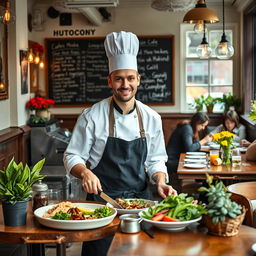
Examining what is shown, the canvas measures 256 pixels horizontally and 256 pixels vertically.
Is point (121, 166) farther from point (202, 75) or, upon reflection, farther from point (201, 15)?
point (202, 75)

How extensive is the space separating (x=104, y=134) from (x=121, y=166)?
0.22 m

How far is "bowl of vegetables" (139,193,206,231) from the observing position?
2.50 meters

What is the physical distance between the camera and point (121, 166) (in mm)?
3346

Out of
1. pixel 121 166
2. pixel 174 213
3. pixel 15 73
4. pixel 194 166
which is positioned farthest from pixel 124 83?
pixel 15 73

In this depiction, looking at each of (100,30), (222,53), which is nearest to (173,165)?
(222,53)

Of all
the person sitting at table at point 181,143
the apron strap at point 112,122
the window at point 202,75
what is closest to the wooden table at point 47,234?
the apron strap at point 112,122

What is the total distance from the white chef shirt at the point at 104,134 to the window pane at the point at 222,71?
20.5 ft

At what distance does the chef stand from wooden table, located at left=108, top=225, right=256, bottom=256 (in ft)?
2.48

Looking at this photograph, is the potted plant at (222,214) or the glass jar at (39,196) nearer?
the potted plant at (222,214)

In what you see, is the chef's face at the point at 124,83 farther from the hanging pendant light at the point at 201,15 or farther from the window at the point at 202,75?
the window at the point at 202,75

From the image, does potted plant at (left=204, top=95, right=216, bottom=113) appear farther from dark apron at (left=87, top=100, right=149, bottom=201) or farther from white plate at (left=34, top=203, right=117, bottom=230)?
white plate at (left=34, top=203, right=117, bottom=230)

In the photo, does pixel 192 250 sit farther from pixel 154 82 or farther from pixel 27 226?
pixel 154 82

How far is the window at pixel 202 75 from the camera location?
9.35 metres

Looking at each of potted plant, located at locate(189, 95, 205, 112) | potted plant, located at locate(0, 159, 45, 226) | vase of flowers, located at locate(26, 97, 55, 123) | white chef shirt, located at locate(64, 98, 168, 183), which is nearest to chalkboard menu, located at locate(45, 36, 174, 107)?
potted plant, located at locate(189, 95, 205, 112)
